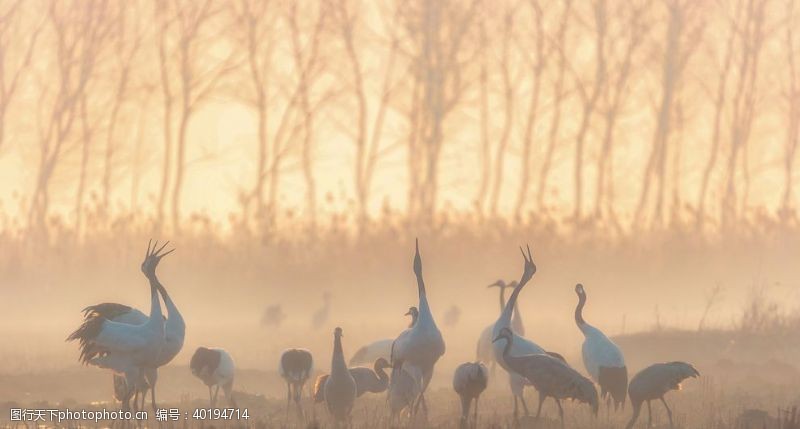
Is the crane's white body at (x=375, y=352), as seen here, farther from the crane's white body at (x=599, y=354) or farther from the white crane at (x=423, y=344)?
the crane's white body at (x=599, y=354)

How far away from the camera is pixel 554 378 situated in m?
14.7

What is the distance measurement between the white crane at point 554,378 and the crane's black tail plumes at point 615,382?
3.73ft

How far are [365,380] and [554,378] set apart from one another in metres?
3.15

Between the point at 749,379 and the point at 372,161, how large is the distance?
16.4m

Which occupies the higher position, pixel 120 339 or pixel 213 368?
pixel 120 339

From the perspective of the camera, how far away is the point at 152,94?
3553 centimetres

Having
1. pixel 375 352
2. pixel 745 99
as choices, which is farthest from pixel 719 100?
pixel 375 352

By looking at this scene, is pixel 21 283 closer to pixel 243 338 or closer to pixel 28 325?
pixel 28 325

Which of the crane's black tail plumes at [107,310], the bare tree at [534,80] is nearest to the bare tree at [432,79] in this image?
the bare tree at [534,80]

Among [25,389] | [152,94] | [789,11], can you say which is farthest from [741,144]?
[25,389]

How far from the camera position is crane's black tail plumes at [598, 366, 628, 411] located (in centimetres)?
1591

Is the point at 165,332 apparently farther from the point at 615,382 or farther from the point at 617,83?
the point at 617,83

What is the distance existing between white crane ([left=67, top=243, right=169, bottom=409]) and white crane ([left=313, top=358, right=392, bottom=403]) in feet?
6.48

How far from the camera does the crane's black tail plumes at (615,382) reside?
52.2ft
